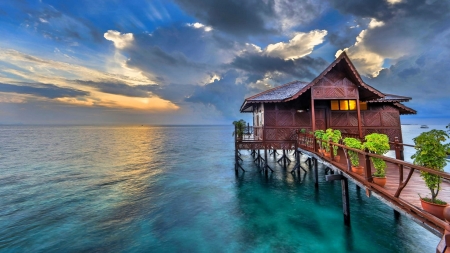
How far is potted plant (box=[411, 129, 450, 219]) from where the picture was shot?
4367 millimetres

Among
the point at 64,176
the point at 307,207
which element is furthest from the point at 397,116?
the point at 64,176

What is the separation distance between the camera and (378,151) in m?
6.39

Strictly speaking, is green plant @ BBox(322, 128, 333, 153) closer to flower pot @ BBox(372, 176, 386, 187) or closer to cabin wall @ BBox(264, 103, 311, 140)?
flower pot @ BBox(372, 176, 386, 187)

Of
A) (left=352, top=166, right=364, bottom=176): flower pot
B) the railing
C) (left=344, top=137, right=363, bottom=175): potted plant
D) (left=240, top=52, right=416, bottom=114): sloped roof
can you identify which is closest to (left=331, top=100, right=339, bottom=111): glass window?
(left=240, top=52, right=416, bottom=114): sloped roof

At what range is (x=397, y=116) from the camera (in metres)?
16.9

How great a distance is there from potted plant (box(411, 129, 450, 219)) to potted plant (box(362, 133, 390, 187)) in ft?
4.66

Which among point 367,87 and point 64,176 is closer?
point 367,87

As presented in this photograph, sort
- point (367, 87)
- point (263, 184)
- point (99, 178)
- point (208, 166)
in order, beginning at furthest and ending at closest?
1. point (208, 166)
2. point (99, 178)
3. point (263, 184)
4. point (367, 87)

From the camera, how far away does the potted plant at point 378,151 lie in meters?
6.14

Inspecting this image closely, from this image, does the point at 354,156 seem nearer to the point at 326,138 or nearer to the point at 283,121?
the point at 326,138

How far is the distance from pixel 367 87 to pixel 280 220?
35.2 ft

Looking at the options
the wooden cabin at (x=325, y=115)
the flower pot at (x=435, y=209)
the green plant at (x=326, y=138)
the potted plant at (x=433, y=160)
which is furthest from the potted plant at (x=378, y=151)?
the wooden cabin at (x=325, y=115)

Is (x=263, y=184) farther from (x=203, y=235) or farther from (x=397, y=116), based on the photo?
(x=397, y=116)

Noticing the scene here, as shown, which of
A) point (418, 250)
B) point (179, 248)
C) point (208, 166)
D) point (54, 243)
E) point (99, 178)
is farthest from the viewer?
point (208, 166)
